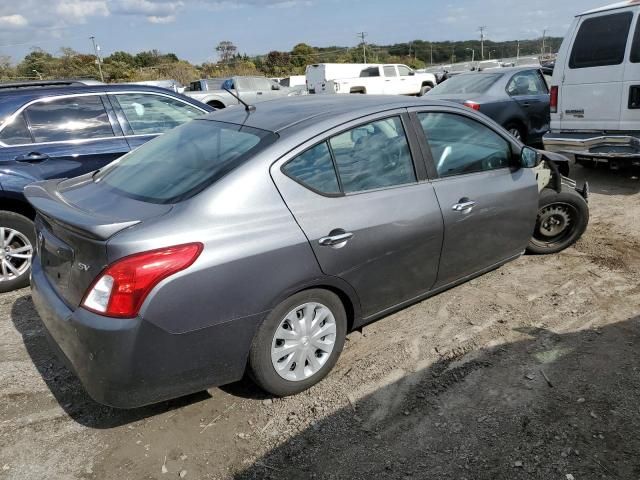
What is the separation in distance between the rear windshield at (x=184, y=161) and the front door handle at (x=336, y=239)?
61 centimetres

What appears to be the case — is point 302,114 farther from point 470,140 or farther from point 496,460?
point 496,460

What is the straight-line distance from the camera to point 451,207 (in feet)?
11.4

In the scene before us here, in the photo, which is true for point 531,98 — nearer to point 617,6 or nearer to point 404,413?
point 617,6

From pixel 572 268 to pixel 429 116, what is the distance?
2074 mm

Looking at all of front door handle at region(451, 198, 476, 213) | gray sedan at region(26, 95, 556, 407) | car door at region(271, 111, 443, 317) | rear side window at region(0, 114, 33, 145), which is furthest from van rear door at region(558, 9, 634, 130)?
rear side window at region(0, 114, 33, 145)

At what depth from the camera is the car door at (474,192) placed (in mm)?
3502

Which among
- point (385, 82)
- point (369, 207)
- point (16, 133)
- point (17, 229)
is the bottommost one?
point (17, 229)

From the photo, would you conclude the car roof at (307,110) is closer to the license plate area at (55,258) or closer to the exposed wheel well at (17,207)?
the license plate area at (55,258)

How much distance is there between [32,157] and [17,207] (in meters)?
0.48

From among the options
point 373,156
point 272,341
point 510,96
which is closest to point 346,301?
point 272,341

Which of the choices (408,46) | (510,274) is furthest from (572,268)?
(408,46)

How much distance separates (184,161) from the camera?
3059 millimetres

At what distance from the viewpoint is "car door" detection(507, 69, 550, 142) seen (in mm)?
9211

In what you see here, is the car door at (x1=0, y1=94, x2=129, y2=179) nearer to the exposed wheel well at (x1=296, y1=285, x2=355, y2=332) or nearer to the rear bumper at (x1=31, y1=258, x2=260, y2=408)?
the rear bumper at (x1=31, y1=258, x2=260, y2=408)
